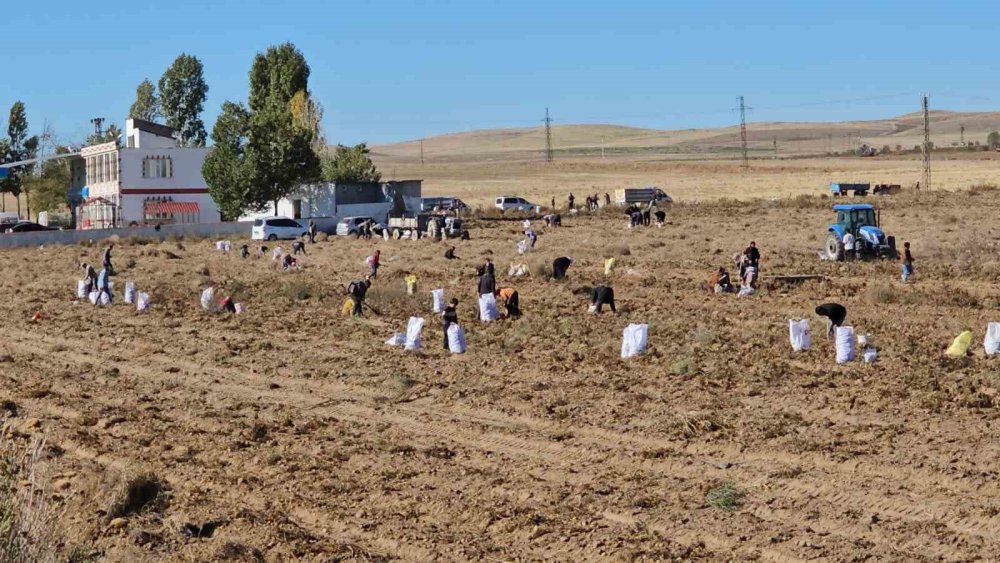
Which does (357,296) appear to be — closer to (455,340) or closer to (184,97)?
(455,340)

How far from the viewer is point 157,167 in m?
65.1

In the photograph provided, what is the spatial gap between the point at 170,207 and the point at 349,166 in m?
10.3

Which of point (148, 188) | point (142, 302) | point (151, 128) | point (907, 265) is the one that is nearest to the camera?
point (142, 302)

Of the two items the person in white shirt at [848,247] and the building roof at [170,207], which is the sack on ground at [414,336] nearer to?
the person in white shirt at [848,247]

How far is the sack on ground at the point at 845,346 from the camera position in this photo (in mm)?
18547

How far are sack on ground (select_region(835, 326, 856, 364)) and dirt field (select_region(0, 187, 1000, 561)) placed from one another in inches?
6.8

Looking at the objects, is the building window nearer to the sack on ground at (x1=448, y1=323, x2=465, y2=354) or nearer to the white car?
the white car

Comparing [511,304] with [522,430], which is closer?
[522,430]

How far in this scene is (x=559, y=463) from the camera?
13977mm

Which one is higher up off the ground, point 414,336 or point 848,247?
point 848,247

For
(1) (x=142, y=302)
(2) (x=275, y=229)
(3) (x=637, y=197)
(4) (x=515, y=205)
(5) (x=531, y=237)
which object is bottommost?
(1) (x=142, y=302)

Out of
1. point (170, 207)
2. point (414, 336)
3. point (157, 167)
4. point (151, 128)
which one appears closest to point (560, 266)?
point (414, 336)

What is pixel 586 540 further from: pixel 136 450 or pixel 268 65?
pixel 268 65

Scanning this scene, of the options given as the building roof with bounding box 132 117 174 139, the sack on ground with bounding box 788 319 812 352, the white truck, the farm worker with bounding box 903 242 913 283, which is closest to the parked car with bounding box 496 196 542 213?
the white truck
